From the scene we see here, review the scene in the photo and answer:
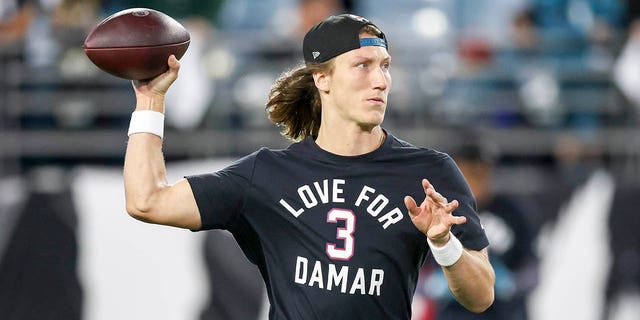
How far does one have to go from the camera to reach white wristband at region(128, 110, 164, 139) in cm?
473

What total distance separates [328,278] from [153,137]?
32.0 inches

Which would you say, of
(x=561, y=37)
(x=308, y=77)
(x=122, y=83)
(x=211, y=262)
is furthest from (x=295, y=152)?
(x=561, y=37)

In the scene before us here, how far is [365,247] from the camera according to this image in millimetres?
4629

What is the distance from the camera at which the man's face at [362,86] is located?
4.72 m

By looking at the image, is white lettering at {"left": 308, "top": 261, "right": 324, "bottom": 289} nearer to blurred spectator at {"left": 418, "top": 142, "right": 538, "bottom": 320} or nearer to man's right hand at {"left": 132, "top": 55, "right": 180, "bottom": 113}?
man's right hand at {"left": 132, "top": 55, "right": 180, "bottom": 113}

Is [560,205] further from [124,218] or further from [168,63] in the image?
[168,63]

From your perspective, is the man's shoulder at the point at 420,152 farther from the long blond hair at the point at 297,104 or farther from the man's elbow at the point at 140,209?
the man's elbow at the point at 140,209

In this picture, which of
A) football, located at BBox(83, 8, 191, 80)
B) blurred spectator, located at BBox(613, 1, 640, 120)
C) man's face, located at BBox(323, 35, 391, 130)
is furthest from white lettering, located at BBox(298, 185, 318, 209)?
blurred spectator, located at BBox(613, 1, 640, 120)

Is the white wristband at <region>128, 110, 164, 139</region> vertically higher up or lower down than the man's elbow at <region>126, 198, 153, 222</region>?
higher up

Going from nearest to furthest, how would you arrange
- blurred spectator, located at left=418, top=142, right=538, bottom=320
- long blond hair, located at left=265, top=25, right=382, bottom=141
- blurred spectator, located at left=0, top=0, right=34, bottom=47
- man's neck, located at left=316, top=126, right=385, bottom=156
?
man's neck, located at left=316, top=126, right=385, bottom=156 → long blond hair, located at left=265, top=25, right=382, bottom=141 → blurred spectator, located at left=418, top=142, right=538, bottom=320 → blurred spectator, located at left=0, top=0, right=34, bottom=47

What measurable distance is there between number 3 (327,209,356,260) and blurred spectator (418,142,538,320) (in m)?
3.08

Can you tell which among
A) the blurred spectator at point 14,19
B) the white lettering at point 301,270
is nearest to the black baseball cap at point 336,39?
the white lettering at point 301,270

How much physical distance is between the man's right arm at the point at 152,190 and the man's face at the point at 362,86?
0.65 meters

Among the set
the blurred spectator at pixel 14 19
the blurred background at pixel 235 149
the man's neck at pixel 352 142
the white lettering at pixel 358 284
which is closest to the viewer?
the white lettering at pixel 358 284
